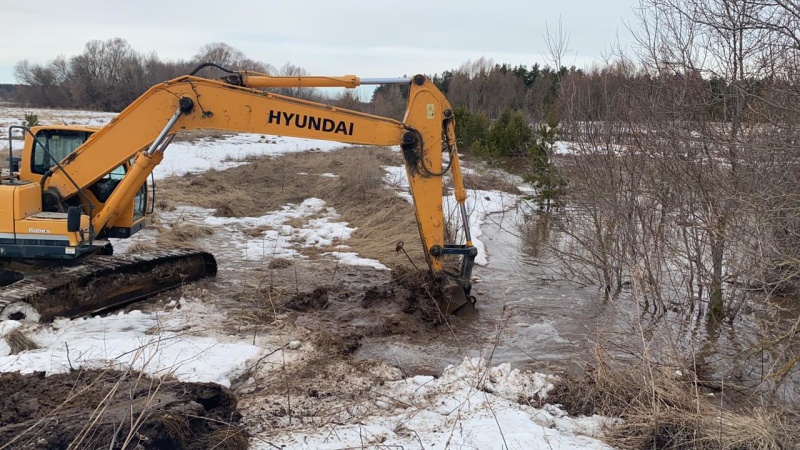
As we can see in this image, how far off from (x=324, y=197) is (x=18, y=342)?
1241 cm

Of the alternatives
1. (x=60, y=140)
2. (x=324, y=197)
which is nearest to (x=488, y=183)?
(x=324, y=197)

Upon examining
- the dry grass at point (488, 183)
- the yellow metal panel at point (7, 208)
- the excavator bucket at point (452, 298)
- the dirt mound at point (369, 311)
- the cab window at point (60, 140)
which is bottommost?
the dirt mound at point (369, 311)

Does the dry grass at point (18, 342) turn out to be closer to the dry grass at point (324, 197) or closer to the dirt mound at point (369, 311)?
the dirt mound at point (369, 311)

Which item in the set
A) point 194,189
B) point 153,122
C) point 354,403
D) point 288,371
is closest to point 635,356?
point 354,403

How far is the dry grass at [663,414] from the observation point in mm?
4406

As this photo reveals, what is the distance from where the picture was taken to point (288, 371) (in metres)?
5.95

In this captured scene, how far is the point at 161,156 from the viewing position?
7.88 metres

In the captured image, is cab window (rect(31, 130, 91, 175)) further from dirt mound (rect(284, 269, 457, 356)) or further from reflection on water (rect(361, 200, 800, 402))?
reflection on water (rect(361, 200, 800, 402))

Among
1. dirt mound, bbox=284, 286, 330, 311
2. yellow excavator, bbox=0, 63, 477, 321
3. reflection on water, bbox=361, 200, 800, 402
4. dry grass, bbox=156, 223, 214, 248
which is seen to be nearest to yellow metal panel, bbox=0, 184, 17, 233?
yellow excavator, bbox=0, 63, 477, 321

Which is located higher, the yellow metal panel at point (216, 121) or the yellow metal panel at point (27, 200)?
the yellow metal panel at point (216, 121)

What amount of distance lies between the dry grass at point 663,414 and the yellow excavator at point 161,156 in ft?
8.96

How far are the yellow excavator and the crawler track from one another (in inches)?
0.8

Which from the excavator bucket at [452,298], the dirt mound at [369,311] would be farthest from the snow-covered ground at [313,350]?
the excavator bucket at [452,298]

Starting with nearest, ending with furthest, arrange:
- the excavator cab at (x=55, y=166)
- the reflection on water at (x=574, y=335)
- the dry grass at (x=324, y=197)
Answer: the reflection on water at (x=574, y=335), the excavator cab at (x=55, y=166), the dry grass at (x=324, y=197)
